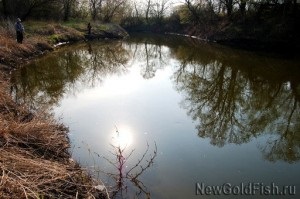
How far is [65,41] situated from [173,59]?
398 inches

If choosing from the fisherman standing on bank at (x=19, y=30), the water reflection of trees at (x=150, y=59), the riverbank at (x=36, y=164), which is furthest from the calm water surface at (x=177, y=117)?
the fisherman standing on bank at (x=19, y=30)

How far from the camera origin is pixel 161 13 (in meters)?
58.8

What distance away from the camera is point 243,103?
12.3 meters

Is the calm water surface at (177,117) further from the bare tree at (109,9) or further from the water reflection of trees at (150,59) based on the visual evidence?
the bare tree at (109,9)

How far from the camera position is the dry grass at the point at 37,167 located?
4.73 m

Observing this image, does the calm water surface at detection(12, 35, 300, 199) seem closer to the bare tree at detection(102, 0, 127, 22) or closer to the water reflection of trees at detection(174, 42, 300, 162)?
the water reflection of trees at detection(174, 42, 300, 162)

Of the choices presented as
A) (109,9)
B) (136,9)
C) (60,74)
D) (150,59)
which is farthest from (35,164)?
(136,9)

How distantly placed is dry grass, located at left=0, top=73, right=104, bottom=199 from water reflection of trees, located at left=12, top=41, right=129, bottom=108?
4113 mm

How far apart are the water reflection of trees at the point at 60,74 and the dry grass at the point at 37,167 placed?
4.11 meters

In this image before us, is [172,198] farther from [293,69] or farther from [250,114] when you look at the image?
→ [293,69]

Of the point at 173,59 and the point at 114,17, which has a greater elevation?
the point at 114,17

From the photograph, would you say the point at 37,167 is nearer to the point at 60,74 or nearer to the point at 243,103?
the point at 243,103

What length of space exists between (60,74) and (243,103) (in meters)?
8.42

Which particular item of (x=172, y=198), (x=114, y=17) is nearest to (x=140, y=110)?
(x=172, y=198)
